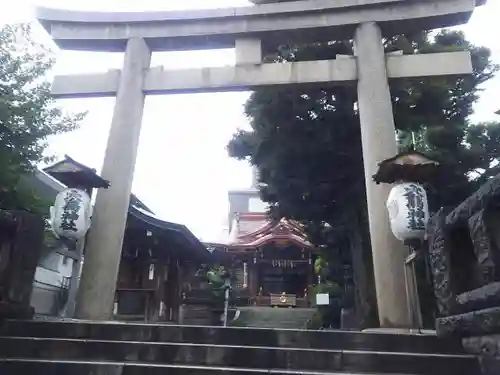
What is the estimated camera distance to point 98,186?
6.88 metres

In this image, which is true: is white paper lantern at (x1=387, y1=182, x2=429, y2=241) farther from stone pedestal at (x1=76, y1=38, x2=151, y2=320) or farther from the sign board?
the sign board

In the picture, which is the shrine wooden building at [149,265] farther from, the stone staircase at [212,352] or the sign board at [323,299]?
the stone staircase at [212,352]

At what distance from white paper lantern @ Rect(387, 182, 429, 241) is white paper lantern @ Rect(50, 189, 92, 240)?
443 centimetres

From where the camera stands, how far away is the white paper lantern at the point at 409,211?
5.51 m

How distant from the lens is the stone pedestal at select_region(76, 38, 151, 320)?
661 cm

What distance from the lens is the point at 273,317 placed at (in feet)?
58.0

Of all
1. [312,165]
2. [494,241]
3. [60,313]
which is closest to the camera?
[494,241]

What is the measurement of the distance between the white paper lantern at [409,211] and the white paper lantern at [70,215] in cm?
443

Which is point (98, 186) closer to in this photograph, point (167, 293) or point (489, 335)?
point (489, 335)

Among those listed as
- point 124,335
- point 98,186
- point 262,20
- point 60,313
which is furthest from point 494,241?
point 60,313

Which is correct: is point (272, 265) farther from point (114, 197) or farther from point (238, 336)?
point (238, 336)

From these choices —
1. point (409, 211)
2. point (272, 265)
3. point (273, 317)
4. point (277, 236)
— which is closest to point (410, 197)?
point (409, 211)

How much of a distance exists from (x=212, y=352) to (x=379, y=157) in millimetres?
4244

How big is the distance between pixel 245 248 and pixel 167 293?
6.27 meters
